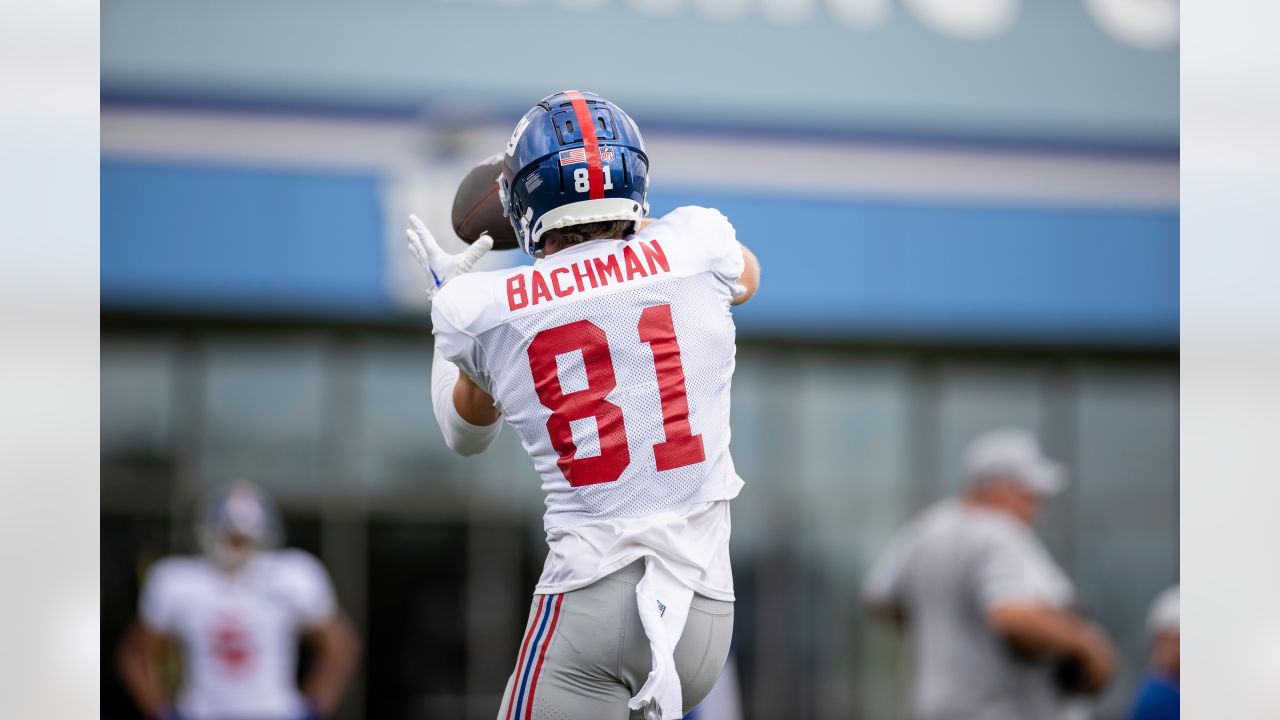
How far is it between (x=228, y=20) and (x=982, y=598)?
983 centimetres

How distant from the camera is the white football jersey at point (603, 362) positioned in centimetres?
320

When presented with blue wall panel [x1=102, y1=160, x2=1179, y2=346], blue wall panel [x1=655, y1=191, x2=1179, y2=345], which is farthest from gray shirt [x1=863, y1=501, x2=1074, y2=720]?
blue wall panel [x1=655, y1=191, x2=1179, y2=345]

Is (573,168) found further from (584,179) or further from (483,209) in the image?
(483,209)

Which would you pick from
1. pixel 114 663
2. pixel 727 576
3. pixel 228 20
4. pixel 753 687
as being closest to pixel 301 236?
pixel 228 20

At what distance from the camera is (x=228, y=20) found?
14.4m

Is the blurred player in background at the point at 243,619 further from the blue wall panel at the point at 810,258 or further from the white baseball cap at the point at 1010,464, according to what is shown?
the white baseball cap at the point at 1010,464

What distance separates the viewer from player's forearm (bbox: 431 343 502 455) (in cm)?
339

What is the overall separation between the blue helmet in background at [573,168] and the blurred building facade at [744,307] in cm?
1037

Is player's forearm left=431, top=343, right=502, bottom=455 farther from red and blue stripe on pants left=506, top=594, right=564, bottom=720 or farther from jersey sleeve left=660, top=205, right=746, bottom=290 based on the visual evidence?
jersey sleeve left=660, top=205, right=746, bottom=290

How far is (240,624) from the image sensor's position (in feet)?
33.0

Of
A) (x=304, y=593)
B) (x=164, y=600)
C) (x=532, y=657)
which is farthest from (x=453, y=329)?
(x=164, y=600)

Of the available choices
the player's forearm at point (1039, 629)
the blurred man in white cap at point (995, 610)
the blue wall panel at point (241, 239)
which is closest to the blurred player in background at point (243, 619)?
the blurred man in white cap at point (995, 610)

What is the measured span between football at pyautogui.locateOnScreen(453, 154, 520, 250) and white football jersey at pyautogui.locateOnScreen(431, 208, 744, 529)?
1.38ft
